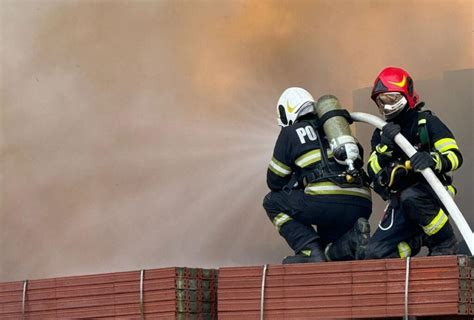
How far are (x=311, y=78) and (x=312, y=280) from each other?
2.98 m

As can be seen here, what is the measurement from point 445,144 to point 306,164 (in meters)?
0.96

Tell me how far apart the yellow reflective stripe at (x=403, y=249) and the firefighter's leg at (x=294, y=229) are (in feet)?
1.73

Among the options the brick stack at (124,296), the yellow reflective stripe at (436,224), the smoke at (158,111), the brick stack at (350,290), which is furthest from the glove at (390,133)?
the smoke at (158,111)

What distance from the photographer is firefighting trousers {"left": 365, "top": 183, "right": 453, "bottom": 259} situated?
7352 millimetres

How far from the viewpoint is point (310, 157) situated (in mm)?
7945

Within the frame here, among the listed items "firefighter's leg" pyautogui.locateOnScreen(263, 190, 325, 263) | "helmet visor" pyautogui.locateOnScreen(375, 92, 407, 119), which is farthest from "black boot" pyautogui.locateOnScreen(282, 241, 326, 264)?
"helmet visor" pyautogui.locateOnScreen(375, 92, 407, 119)

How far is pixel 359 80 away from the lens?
9594mm

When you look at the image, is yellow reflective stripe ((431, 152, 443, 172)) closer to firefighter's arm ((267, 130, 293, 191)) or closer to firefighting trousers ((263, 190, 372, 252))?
firefighting trousers ((263, 190, 372, 252))

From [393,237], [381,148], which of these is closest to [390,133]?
[381,148]

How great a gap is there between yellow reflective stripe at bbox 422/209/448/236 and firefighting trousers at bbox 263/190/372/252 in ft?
2.17

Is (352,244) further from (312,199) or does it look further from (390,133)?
(390,133)

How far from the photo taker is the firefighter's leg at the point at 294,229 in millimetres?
7914

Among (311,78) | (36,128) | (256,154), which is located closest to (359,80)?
(311,78)

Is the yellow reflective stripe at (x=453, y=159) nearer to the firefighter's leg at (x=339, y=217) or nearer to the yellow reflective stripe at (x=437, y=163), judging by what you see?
the yellow reflective stripe at (x=437, y=163)
